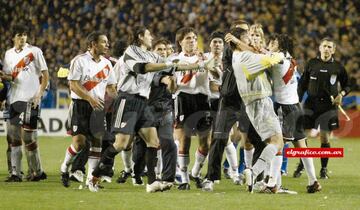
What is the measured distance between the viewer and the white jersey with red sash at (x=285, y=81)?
11.6m

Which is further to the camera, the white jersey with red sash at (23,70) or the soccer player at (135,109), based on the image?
the white jersey with red sash at (23,70)

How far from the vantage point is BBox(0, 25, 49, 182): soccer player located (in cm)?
1286

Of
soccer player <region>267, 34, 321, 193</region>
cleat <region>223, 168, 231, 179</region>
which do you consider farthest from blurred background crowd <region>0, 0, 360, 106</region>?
soccer player <region>267, 34, 321, 193</region>

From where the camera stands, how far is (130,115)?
36.6ft

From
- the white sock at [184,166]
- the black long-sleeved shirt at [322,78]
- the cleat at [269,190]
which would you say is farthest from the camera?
the black long-sleeved shirt at [322,78]

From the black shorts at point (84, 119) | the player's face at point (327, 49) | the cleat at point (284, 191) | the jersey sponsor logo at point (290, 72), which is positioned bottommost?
the cleat at point (284, 191)

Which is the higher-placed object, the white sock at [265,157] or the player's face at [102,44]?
the player's face at [102,44]

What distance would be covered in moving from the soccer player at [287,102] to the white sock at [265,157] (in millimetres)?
504

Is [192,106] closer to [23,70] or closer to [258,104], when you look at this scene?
[258,104]

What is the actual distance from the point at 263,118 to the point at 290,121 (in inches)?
55.4

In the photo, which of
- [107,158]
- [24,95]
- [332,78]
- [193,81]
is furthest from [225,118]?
[332,78]

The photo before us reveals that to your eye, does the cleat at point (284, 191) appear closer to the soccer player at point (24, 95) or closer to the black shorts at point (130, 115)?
the black shorts at point (130, 115)

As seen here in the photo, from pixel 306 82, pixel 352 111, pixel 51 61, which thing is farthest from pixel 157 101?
pixel 51 61

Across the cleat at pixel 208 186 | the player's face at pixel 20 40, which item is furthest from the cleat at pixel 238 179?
the player's face at pixel 20 40
